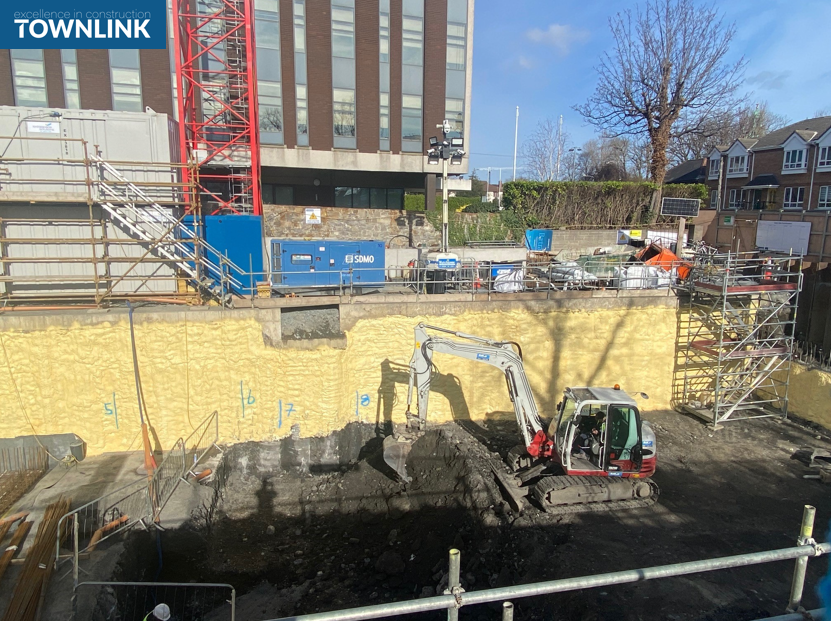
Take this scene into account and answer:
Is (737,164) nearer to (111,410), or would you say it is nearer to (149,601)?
(111,410)

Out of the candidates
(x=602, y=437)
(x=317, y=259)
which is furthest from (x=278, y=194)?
(x=602, y=437)

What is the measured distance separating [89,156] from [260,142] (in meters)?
11.1

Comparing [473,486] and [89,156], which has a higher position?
[89,156]

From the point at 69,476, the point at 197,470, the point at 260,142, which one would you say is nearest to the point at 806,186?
the point at 260,142

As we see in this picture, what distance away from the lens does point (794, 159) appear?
111ft

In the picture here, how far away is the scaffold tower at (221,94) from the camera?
2183 centimetres

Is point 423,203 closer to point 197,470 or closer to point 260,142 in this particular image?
point 260,142

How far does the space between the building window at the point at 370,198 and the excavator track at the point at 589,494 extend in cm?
2168

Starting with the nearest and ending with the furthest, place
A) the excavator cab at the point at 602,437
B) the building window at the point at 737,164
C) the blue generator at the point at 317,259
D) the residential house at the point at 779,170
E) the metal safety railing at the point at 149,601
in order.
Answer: the metal safety railing at the point at 149,601, the excavator cab at the point at 602,437, the blue generator at the point at 317,259, the residential house at the point at 779,170, the building window at the point at 737,164

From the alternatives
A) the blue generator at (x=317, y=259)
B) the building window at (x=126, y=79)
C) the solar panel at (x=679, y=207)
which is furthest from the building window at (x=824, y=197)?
the building window at (x=126, y=79)

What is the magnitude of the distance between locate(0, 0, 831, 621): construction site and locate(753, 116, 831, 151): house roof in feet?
64.9

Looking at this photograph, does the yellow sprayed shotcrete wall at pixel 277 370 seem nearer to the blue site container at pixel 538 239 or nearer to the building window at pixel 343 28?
the blue site container at pixel 538 239

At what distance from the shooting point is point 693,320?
16.0 metres

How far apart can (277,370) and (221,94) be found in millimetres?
16205
